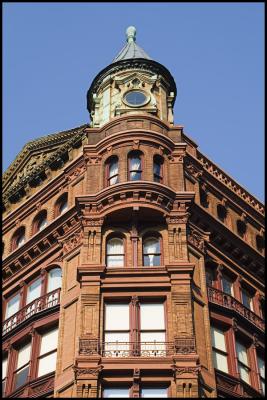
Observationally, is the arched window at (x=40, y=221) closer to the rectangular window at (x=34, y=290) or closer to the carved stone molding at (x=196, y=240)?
→ the rectangular window at (x=34, y=290)

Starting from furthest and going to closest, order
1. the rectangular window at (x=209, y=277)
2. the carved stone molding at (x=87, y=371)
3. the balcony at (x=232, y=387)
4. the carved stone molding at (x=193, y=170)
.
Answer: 1. the carved stone molding at (x=193, y=170)
2. the rectangular window at (x=209, y=277)
3. the balcony at (x=232, y=387)
4. the carved stone molding at (x=87, y=371)

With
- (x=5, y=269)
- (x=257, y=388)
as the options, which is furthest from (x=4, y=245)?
(x=257, y=388)

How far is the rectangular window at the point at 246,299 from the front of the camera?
150ft

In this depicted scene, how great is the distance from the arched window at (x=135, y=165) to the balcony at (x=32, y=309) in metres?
6.68

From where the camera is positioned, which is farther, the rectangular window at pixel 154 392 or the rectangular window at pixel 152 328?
the rectangular window at pixel 152 328

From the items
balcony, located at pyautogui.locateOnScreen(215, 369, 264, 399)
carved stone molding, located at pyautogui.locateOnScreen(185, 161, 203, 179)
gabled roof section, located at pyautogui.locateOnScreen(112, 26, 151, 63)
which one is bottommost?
Answer: balcony, located at pyautogui.locateOnScreen(215, 369, 264, 399)

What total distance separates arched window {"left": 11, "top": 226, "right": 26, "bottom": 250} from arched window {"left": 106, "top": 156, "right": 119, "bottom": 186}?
779cm

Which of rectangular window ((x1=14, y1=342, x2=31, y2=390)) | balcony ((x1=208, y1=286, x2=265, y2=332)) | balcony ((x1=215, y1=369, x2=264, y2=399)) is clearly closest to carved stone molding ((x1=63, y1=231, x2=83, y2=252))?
rectangular window ((x1=14, y1=342, x2=31, y2=390))

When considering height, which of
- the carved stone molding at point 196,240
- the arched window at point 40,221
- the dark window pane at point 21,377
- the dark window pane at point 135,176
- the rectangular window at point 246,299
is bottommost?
the dark window pane at point 21,377

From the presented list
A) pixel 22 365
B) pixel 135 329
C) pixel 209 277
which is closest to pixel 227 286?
pixel 209 277

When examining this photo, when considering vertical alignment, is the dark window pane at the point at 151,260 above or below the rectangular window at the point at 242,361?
above

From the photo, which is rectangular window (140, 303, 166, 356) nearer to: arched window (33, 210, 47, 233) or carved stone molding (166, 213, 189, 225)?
carved stone molding (166, 213, 189, 225)

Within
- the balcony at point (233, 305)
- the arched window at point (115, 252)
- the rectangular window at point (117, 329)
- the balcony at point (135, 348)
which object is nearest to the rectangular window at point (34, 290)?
the arched window at point (115, 252)

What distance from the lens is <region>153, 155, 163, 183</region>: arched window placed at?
4465 centimetres
